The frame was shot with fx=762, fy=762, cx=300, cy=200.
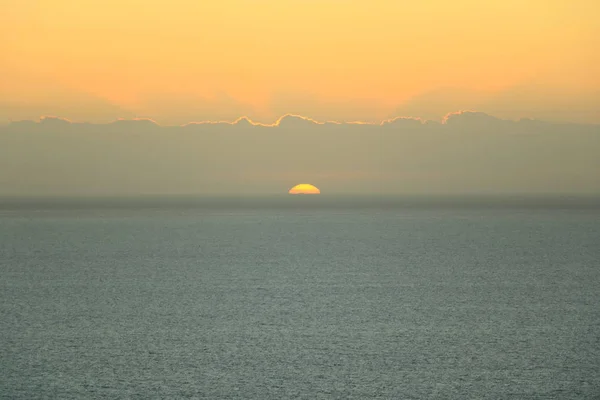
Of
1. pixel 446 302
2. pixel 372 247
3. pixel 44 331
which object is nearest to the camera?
pixel 44 331

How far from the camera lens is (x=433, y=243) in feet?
103

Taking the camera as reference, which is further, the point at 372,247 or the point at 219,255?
the point at 372,247

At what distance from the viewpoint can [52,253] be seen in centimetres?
2655

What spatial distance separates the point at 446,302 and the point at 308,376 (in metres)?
6.22

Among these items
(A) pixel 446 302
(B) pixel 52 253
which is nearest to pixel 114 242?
(B) pixel 52 253

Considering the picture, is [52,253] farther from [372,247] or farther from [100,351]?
[100,351]

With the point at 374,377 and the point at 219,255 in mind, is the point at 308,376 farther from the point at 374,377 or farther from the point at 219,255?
the point at 219,255

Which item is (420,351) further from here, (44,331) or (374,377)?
(44,331)

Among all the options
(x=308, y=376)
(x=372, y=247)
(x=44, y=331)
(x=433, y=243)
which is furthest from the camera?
(x=433, y=243)

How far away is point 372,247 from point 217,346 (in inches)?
751

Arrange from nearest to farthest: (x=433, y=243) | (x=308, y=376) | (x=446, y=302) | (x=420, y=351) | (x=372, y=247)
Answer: (x=308, y=376) → (x=420, y=351) → (x=446, y=302) → (x=372, y=247) → (x=433, y=243)

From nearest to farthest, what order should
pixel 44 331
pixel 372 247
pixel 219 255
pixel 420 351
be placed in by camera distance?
pixel 420 351 < pixel 44 331 < pixel 219 255 < pixel 372 247

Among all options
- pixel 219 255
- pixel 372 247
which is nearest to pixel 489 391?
pixel 219 255

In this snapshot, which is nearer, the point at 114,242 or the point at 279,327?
the point at 279,327
